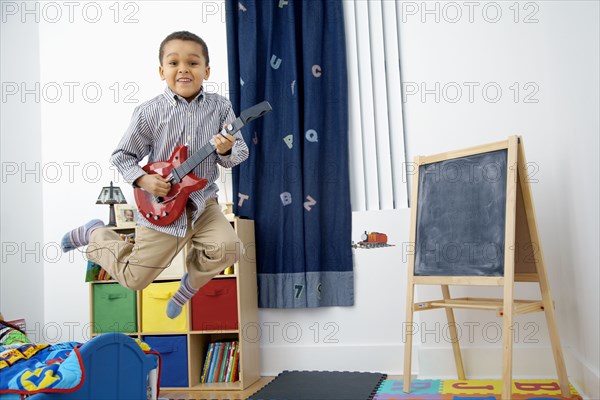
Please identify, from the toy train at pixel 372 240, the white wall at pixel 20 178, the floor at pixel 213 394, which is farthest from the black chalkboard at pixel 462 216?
the white wall at pixel 20 178

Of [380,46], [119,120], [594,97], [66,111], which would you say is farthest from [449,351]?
[66,111]

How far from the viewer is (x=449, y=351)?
3277 millimetres

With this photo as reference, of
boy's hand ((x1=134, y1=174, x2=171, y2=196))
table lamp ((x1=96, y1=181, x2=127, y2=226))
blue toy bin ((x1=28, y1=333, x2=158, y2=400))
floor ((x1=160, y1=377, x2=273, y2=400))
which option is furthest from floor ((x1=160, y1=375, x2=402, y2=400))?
boy's hand ((x1=134, y1=174, x2=171, y2=196))

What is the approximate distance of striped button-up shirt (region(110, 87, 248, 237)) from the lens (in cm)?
238

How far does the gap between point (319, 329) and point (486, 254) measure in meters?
1.30

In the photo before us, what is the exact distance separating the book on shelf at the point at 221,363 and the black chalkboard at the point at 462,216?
4.01 feet

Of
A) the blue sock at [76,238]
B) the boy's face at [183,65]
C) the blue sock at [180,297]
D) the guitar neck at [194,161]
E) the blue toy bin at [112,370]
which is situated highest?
the boy's face at [183,65]

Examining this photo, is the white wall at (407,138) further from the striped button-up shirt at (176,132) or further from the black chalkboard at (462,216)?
the striped button-up shirt at (176,132)

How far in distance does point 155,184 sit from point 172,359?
1554 mm

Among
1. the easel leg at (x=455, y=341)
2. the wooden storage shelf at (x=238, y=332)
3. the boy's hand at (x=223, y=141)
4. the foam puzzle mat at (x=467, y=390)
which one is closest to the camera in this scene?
the boy's hand at (x=223, y=141)

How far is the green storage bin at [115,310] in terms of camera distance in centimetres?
356

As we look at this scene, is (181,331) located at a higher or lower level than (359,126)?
lower

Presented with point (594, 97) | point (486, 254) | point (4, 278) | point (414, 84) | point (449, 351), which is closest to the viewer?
point (594, 97)

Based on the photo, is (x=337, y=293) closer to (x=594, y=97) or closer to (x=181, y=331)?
(x=181, y=331)
